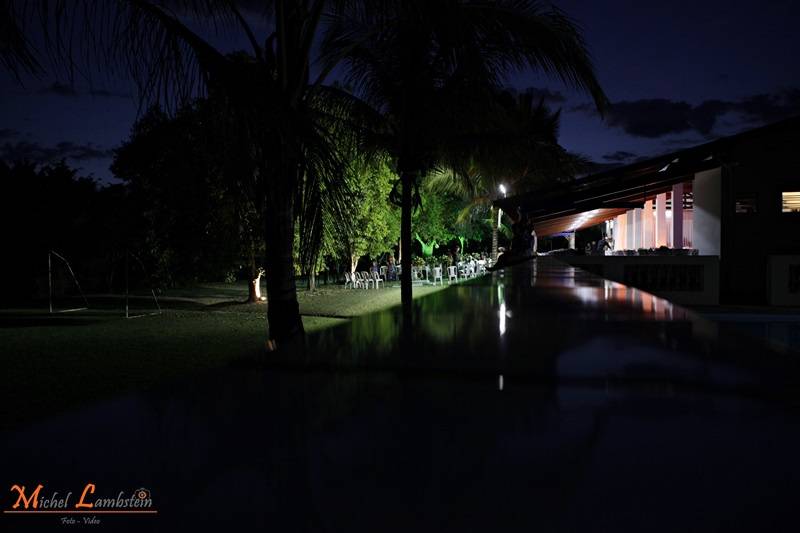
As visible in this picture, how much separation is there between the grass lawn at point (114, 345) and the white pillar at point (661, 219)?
42.1 ft

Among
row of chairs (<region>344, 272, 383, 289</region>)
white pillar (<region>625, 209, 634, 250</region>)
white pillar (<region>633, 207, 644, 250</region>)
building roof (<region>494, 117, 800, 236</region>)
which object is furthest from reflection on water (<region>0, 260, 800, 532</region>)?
white pillar (<region>625, 209, 634, 250</region>)

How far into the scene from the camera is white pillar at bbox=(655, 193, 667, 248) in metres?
25.4

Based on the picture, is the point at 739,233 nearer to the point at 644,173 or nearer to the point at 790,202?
the point at 790,202

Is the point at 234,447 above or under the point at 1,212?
under

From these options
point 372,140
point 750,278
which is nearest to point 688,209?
point 750,278

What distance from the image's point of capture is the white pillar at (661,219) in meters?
25.4

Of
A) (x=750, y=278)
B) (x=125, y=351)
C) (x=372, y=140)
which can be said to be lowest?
(x=125, y=351)

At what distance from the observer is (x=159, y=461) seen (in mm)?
1041

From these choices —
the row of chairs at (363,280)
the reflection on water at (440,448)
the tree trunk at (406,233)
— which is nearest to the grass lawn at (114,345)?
the reflection on water at (440,448)

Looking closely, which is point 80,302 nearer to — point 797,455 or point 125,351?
point 125,351

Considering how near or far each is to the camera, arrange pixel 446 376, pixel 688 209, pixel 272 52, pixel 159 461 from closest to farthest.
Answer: pixel 159 461 < pixel 446 376 < pixel 272 52 < pixel 688 209

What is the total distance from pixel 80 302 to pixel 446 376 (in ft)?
91.8

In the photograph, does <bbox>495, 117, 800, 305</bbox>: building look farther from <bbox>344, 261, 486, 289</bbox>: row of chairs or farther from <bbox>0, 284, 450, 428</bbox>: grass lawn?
<bbox>344, 261, 486, 289</bbox>: row of chairs

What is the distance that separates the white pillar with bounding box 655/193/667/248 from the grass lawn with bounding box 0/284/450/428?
12846mm
